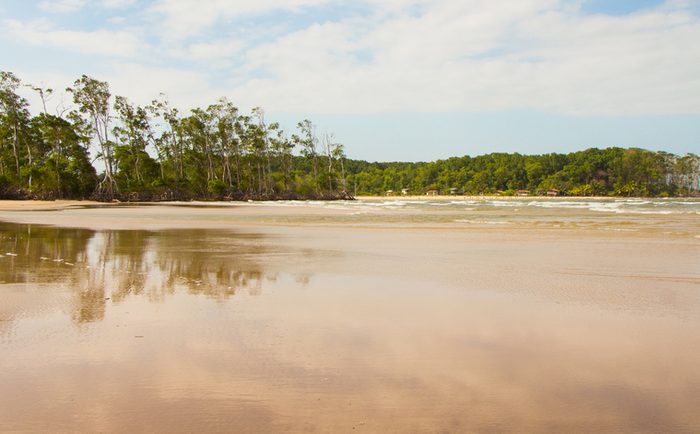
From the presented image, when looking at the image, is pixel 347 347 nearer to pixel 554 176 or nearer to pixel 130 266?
pixel 130 266

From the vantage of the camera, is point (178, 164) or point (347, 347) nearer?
point (347, 347)

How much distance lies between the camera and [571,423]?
309cm

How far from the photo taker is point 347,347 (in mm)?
4484

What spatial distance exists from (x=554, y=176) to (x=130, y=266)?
155 meters

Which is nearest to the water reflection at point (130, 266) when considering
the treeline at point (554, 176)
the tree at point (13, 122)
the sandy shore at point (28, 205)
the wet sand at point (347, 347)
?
the wet sand at point (347, 347)

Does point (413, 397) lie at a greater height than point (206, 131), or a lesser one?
lesser

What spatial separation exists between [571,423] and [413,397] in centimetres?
100

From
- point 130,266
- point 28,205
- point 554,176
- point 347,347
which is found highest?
point 554,176

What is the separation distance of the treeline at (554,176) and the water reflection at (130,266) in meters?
126

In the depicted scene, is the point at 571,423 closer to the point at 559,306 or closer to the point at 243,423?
the point at 243,423

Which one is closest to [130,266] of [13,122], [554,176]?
[13,122]

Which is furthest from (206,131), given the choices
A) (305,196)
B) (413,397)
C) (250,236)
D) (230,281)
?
(413,397)

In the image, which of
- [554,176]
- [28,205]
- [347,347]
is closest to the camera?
[347,347]

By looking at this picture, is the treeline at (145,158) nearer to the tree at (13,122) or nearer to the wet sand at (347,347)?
the tree at (13,122)
